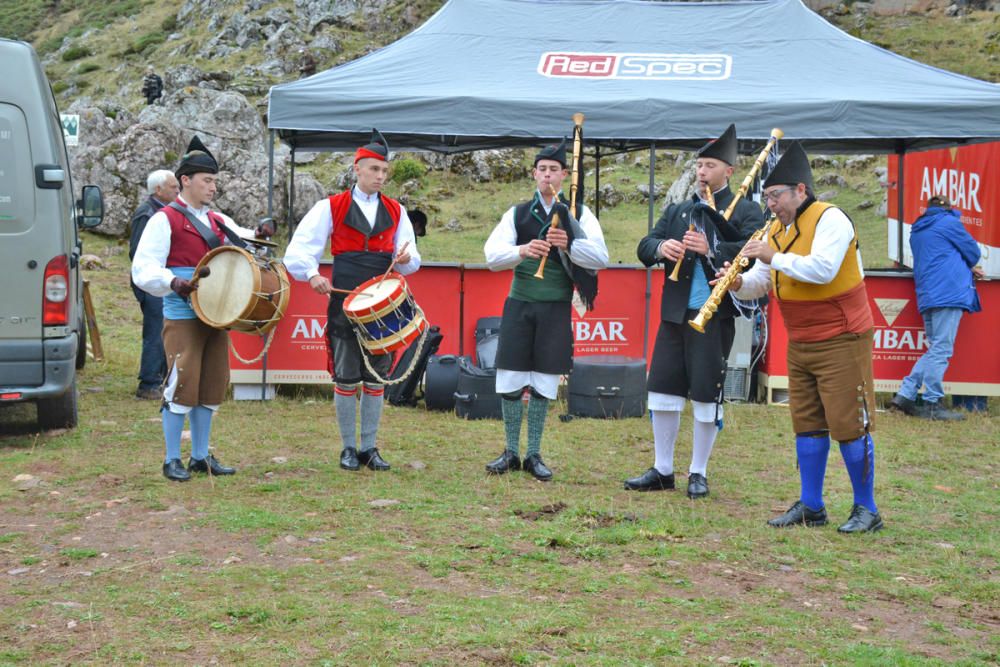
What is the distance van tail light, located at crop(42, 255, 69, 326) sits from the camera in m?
7.53

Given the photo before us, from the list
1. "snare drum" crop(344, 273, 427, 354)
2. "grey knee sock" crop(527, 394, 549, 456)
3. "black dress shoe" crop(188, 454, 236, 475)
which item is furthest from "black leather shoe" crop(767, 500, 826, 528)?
"black dress shoe" crop(188, 454, 236, 475)

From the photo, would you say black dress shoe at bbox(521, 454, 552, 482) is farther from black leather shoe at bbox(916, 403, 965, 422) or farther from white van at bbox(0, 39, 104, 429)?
black leather shoe at bbox(916, 403, 965, 422)

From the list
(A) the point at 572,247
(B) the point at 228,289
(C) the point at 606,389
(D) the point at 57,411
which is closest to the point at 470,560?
(A) the point at 572,247

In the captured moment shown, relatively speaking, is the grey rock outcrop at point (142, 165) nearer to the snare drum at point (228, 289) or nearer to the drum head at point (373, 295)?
the snare drum at point (228, 289)

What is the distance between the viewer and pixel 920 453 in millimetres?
8344

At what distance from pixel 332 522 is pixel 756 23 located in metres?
8.37

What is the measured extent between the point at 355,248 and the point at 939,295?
5426 millimetres

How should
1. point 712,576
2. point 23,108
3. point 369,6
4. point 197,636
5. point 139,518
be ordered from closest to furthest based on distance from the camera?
point 197,636 → point 712,576 → point 139,518 → point 23,108 → point 369,6

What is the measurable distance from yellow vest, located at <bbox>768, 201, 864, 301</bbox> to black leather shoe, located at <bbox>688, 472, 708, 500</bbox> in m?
1.40

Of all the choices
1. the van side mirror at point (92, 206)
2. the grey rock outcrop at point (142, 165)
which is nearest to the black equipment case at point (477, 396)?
the van side mirror at point (92, 206)

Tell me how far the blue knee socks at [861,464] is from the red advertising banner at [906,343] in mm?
4152

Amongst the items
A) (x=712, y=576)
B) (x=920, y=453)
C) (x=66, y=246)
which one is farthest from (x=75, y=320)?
(x=920, y=453)

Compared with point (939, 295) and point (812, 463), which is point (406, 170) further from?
point (812, 463)

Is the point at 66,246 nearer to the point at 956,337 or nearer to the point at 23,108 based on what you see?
the point at 23,108
